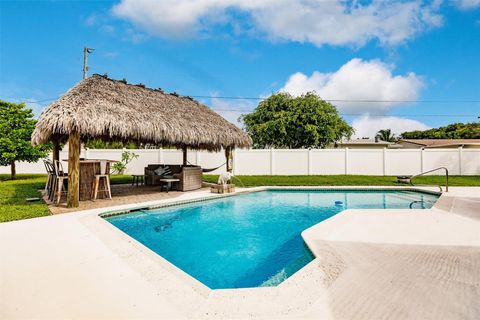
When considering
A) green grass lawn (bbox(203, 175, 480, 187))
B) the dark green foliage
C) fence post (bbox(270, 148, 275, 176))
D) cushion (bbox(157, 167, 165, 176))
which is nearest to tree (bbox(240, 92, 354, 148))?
fence post (bbox(270, 148, 275, 176))

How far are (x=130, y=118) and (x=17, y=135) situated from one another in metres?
9.02

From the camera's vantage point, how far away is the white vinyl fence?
1609cm

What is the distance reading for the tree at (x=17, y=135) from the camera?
41.6 ft

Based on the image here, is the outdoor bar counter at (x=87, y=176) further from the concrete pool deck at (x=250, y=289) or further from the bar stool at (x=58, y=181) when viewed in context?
the concrete pool deck at (x=250, y=289)

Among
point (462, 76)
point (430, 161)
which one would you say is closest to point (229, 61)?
point (430, 161)

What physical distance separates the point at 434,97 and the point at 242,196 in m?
28.5

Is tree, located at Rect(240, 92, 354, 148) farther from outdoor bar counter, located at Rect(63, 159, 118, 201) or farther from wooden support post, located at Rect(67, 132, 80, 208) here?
wooden support post, located at Rect(67, 132, 80, 208)

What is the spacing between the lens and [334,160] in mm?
16281

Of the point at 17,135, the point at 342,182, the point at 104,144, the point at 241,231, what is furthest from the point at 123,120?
the point at 342,182

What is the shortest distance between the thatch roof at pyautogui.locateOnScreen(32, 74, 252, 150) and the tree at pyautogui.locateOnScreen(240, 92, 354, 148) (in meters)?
10.8

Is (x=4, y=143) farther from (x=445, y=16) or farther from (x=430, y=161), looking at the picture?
(x=430, y=161)

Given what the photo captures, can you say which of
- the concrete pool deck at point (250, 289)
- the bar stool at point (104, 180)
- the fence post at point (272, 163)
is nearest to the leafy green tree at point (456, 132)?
the fence post at point (272, 163)

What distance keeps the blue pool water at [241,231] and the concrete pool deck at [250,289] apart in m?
0.57

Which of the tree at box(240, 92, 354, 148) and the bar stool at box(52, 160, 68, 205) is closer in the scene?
the bar stool at box(52, 160, 68, 205)
